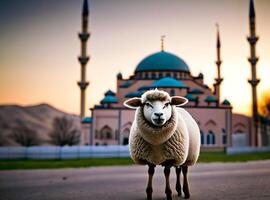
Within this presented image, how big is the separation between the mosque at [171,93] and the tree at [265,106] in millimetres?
1920

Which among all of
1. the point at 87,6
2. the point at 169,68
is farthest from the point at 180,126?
the point at 169,68

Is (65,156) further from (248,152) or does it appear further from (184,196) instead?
(184,196)

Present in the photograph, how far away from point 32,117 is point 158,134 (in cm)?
12407

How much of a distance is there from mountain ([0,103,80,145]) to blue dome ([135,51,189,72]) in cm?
5192

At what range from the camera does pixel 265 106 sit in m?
53.5

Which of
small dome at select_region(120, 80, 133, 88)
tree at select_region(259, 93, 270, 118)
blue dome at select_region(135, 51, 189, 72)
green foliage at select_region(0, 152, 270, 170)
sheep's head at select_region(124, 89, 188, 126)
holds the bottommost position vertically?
green foliage at select_region(0, 152, 270, 170)

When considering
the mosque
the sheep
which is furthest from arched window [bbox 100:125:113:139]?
the sheep

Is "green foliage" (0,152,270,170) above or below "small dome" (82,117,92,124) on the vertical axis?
below

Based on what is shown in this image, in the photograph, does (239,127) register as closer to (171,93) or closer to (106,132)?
(171,93)

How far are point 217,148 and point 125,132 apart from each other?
10.9m

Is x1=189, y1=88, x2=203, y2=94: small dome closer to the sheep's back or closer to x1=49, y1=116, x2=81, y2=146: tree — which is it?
x1=49, y1=116, x2=81, y2=146: tree

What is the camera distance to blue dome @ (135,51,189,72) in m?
54.5

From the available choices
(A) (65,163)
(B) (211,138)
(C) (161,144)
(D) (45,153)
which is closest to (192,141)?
(C) (161,144)

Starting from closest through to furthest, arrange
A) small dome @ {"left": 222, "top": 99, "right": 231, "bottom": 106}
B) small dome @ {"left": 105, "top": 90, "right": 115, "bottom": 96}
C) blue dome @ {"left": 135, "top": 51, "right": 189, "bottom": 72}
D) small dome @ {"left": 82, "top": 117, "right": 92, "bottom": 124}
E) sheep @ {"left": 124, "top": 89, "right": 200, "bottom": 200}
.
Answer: sheep @ {"left": 124, "top": 89, "right": 200, "bottom": 200}
small dome @ {"left": 82, "top": 117, "right": 92, "bottom": 124}
small dome @ {"left": 222, "top": 99, "right": 231, "bottom": 106}
small dome @ {"left": 105, "top": 90, "right": 115, "bottom": 96}
blue dome @ {"left": 135, "top": 51, "right": 189, "bottom": 72}
